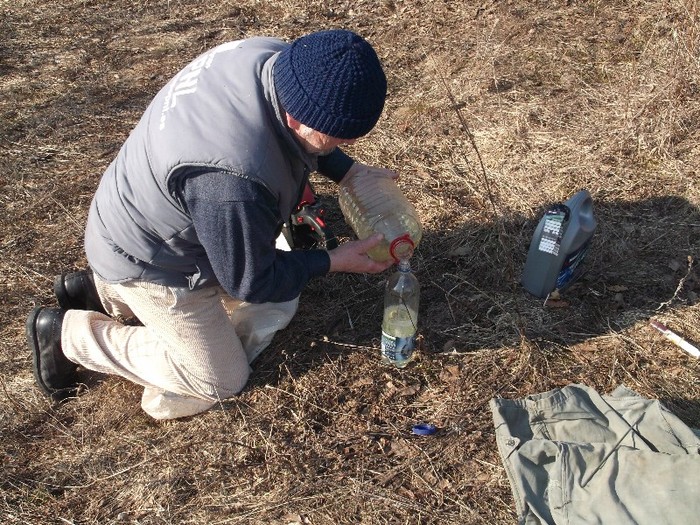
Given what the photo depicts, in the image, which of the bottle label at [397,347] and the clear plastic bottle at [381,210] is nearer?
the bottle label at [397,347]

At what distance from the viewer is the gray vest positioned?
2.21m

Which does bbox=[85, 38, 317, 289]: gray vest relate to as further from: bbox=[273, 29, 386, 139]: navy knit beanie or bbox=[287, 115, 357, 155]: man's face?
bbox=[273, 29, 386, 139]: navy knit beanie

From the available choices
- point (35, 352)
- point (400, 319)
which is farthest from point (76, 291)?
point (400, 319)

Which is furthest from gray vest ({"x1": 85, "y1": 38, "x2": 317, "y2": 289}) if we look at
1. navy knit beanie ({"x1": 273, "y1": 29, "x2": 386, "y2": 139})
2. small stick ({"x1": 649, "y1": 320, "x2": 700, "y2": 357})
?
small stick ({"x1": 649, "y1": 320, "x2": 700, "y2": 357})

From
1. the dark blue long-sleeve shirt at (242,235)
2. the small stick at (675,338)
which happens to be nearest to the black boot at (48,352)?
the dark blue long-sleeve shirt at (242,235)

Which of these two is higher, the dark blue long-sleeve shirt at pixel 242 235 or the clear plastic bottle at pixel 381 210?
the dark blue long-sleeve shirt at pixel 242 235

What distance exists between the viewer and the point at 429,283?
3539 millimetres

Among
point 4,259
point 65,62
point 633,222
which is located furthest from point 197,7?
point 633,222

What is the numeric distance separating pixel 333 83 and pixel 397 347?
1446mm

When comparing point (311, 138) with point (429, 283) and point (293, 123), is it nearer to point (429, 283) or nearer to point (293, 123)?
point (293, 123)

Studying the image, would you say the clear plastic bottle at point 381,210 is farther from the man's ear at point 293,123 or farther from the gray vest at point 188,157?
the man's ear at point 293,123

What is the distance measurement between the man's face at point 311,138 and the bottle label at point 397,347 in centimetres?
106

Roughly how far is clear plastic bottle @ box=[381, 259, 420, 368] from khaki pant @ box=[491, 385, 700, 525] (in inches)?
21.1

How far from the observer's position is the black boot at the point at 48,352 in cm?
302
